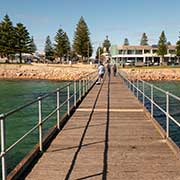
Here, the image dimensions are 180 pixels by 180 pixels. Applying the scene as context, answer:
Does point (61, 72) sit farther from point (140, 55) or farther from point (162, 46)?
point (140, 55)

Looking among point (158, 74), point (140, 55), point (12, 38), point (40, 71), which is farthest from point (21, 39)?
point (140, 55)

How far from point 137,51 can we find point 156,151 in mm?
118538

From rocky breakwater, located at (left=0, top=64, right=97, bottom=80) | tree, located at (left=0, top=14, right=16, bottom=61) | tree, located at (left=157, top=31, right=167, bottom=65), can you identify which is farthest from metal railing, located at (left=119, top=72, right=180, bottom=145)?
tree, located at (left=157, top=31, right=167, bottom=65)

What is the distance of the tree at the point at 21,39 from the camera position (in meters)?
88.8

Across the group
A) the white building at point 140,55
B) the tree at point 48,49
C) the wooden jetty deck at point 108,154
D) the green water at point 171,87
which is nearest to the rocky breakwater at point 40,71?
the green water at point 171,87

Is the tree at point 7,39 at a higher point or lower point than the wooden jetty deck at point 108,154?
higher

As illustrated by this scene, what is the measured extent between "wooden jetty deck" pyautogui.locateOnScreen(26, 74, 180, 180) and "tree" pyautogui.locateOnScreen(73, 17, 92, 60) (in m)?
87.6

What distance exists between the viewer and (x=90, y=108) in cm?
1460

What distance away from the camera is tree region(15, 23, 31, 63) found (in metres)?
88.8

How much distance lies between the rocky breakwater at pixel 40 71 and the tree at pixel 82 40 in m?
16.7

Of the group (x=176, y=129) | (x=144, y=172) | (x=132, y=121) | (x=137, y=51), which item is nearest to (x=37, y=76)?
(x=137, y=51)

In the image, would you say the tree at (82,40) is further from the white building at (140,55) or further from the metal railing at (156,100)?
the metal railing at (156,100)

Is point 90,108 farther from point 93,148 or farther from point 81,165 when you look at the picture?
point 81,165

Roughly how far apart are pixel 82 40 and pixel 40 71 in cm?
2149
